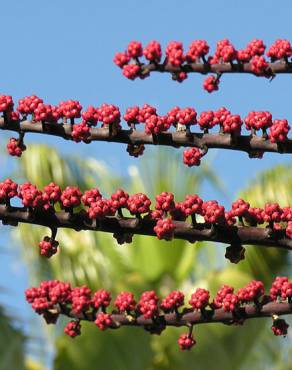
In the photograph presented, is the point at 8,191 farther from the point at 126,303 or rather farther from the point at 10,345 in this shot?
the point at 10,345

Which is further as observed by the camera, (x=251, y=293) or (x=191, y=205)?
(x=251, y=293)

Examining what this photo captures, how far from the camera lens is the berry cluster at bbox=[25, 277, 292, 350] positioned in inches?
328

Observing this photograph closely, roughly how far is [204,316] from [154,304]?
0.39 meters

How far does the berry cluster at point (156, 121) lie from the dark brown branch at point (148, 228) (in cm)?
55

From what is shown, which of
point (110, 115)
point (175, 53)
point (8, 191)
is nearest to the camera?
point (8, 191)

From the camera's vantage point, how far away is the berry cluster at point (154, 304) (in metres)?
8.32

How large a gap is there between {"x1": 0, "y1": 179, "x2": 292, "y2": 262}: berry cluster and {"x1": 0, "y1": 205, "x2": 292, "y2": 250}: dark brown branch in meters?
0.04

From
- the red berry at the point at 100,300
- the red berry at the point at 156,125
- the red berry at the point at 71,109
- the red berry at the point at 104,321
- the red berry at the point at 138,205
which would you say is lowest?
the red berry at the point at 104,321

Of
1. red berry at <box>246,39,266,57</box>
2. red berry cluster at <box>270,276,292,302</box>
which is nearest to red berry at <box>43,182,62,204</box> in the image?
red berry cluster at <box>270,276,292,302</box>

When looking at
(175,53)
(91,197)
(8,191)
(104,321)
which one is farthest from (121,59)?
(104,321)

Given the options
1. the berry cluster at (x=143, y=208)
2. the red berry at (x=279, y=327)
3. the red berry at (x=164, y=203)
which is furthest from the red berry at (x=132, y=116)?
the red berry at (x=279, y=327)

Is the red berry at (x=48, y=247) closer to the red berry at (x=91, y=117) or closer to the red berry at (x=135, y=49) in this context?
the red berry at (x=91, y=117)

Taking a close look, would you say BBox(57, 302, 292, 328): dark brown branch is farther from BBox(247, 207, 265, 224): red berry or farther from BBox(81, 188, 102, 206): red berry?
BBox(81, 188, 102, 206): red berry

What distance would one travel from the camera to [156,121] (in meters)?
8.08
